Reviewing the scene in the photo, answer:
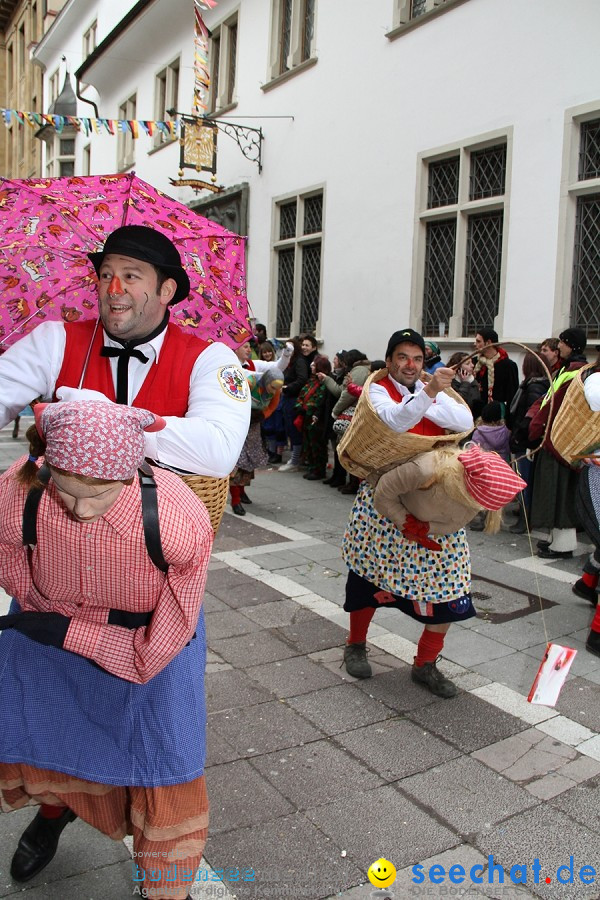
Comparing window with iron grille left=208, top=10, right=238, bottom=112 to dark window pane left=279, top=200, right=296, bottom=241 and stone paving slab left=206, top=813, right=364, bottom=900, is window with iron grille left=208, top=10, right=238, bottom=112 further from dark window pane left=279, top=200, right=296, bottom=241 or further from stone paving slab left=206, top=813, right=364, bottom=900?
stone paving slab left=206, top=813, right=364, bottom=900

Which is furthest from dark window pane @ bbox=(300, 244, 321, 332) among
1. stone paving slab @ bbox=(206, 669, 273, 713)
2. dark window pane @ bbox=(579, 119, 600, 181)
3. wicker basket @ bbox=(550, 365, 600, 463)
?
stone paving slab @ bbox=(206, 669, 273, 713)

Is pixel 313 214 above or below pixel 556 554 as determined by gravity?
above

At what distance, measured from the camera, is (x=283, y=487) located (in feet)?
33.4

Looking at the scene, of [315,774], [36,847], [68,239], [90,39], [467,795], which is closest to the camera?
[36,847]

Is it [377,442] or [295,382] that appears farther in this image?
[295,382]

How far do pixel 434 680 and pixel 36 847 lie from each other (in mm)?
2153

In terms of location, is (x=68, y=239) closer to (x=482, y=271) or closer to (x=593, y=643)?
(x=593, y=643)

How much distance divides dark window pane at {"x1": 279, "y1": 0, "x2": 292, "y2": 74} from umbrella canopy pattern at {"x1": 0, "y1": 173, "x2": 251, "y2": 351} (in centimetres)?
1175

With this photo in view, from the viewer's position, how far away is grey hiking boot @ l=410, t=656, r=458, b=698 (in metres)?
3.93

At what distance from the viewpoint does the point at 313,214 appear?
41.7 feet

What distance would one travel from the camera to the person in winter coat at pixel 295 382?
1126cm

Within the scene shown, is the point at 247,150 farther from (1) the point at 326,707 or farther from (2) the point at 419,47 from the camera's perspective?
(1) the point at 326,707

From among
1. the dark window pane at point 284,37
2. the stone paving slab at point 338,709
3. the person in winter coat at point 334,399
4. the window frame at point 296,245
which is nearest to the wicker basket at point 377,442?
the stone paving slab at point 338,709

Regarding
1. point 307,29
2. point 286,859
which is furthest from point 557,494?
point 307,29
